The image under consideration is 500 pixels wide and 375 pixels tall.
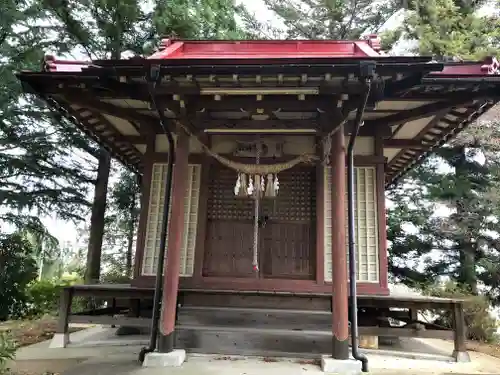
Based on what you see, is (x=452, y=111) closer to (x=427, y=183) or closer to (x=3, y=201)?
(x=427, y=183)

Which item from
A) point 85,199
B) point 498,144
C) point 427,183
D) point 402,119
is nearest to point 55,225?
point 85,199

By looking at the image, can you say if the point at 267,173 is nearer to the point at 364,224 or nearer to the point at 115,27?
the point at 364,224

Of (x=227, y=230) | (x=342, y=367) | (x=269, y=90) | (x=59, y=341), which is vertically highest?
(x=269, y=90)

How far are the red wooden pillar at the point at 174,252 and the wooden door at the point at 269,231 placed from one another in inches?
52.7

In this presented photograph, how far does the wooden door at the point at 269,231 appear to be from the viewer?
6102mm

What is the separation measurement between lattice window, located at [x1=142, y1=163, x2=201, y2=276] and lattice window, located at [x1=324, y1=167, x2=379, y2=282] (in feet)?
6.52

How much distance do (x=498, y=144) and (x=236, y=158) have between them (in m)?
8.52

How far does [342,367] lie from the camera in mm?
4422

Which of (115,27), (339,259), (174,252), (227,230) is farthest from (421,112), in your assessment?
(115,27)

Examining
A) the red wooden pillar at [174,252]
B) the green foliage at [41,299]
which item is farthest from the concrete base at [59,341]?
the green foliage at [41,299]

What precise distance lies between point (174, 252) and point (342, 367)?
2273mm

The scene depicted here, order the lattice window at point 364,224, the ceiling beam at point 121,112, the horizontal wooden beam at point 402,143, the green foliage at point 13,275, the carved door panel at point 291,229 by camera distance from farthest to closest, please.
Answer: the green foliage at point 13,275 → the horizontal wooden beam at point 402,143 → the carved door panel at point 291,229 → the lattice window at point 364,224 → the ceiling beam at point 121,112

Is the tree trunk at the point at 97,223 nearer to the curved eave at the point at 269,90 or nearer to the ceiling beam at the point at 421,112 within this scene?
the curved eave at the point at 269,90

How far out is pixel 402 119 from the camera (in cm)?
572
